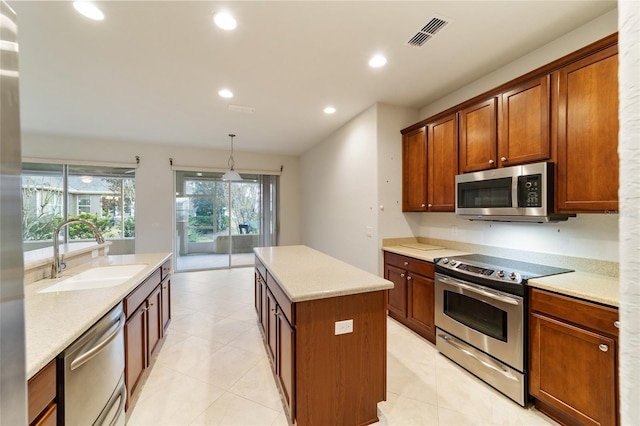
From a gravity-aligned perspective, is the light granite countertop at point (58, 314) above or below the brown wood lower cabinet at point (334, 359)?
above

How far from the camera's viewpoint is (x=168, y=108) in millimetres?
3713

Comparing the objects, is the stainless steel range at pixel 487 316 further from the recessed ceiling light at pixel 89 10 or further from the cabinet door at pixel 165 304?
the recessed ceiling light at pixel 89 10

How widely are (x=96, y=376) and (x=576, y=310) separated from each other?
2.71 meters

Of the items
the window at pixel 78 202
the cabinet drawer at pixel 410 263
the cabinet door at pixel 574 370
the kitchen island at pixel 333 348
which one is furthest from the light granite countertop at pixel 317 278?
the window at pixel 78 202

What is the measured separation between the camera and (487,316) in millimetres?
2148

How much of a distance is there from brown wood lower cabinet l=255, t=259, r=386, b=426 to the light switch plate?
0.02 m

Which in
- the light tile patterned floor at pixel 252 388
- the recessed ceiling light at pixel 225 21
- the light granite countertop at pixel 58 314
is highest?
the recessed ceiling light at pixel 225 21

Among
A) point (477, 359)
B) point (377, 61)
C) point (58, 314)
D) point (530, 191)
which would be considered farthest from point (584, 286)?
point (58, 314)

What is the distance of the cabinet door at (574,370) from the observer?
1.51 m

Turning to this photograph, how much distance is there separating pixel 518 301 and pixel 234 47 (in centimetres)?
306

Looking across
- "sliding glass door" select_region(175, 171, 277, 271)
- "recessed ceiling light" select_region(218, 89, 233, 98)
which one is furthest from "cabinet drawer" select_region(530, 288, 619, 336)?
"sliding glass door" select_region(175, 171, 277, 271)

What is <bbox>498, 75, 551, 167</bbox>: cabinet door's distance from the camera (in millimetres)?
2092

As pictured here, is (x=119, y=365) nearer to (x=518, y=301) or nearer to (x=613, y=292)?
(x=518, y=301)

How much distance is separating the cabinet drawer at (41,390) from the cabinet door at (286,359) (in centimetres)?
105
